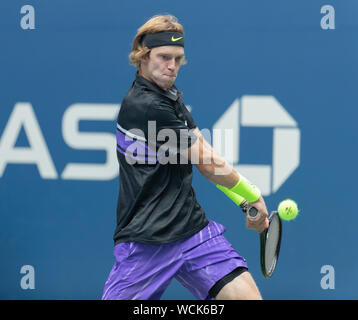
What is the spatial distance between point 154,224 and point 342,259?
1504mm

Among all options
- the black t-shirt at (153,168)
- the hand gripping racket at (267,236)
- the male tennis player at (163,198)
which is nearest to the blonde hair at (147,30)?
the male tennis player at (163,198)

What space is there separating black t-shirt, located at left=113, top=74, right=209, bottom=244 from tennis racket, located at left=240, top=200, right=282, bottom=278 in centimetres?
23

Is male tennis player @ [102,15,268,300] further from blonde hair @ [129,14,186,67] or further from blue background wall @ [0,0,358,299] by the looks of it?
blue background wall @ [0,0,358,299]

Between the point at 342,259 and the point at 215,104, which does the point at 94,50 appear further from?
the point at 342,259

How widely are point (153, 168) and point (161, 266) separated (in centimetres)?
41

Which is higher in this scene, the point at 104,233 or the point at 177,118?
the point at 177,118

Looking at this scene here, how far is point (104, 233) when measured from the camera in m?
3.91

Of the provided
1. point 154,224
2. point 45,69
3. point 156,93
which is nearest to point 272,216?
point 154,224

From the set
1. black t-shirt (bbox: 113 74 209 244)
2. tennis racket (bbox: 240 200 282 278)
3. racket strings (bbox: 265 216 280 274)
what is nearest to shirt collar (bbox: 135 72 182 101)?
black t-shirt (bbox: 113 74 209 244)

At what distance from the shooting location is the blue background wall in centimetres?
369

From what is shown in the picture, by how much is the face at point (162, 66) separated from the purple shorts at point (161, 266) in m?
0.67

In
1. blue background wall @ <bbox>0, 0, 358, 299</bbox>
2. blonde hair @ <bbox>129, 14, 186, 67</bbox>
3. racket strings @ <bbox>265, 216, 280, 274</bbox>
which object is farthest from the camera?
blue background wall @ <bbox>0, 0, 358, 299</bbox>
